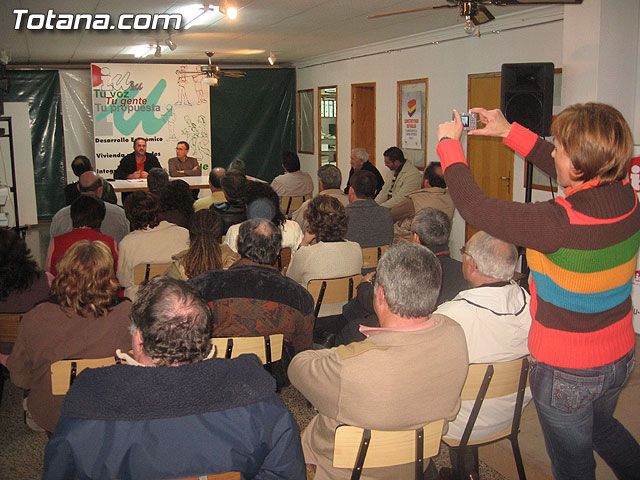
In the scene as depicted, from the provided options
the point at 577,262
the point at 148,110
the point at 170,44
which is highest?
the point at 170,44

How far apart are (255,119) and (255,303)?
392 inches

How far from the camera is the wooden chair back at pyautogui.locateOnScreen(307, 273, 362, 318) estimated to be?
136 inches

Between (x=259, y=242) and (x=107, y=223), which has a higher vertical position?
(x=259, y=242)

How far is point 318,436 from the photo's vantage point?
6.47 ft

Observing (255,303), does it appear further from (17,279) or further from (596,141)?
(596,141)

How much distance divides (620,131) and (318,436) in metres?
1.26

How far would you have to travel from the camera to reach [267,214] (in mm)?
4426

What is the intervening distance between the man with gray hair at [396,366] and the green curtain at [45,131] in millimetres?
10170

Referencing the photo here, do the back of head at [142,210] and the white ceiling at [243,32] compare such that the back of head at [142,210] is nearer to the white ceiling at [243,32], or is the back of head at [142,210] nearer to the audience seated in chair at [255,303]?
the audience seated in chair at [255,303]

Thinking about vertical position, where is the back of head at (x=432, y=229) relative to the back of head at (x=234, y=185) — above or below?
below

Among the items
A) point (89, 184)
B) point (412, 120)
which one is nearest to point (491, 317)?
point (89, 184)

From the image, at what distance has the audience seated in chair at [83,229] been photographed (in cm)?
393

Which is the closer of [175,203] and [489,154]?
[175,203]

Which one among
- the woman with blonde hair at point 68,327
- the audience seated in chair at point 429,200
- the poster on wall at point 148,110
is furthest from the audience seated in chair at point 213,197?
the poster on wall at point 148,110
